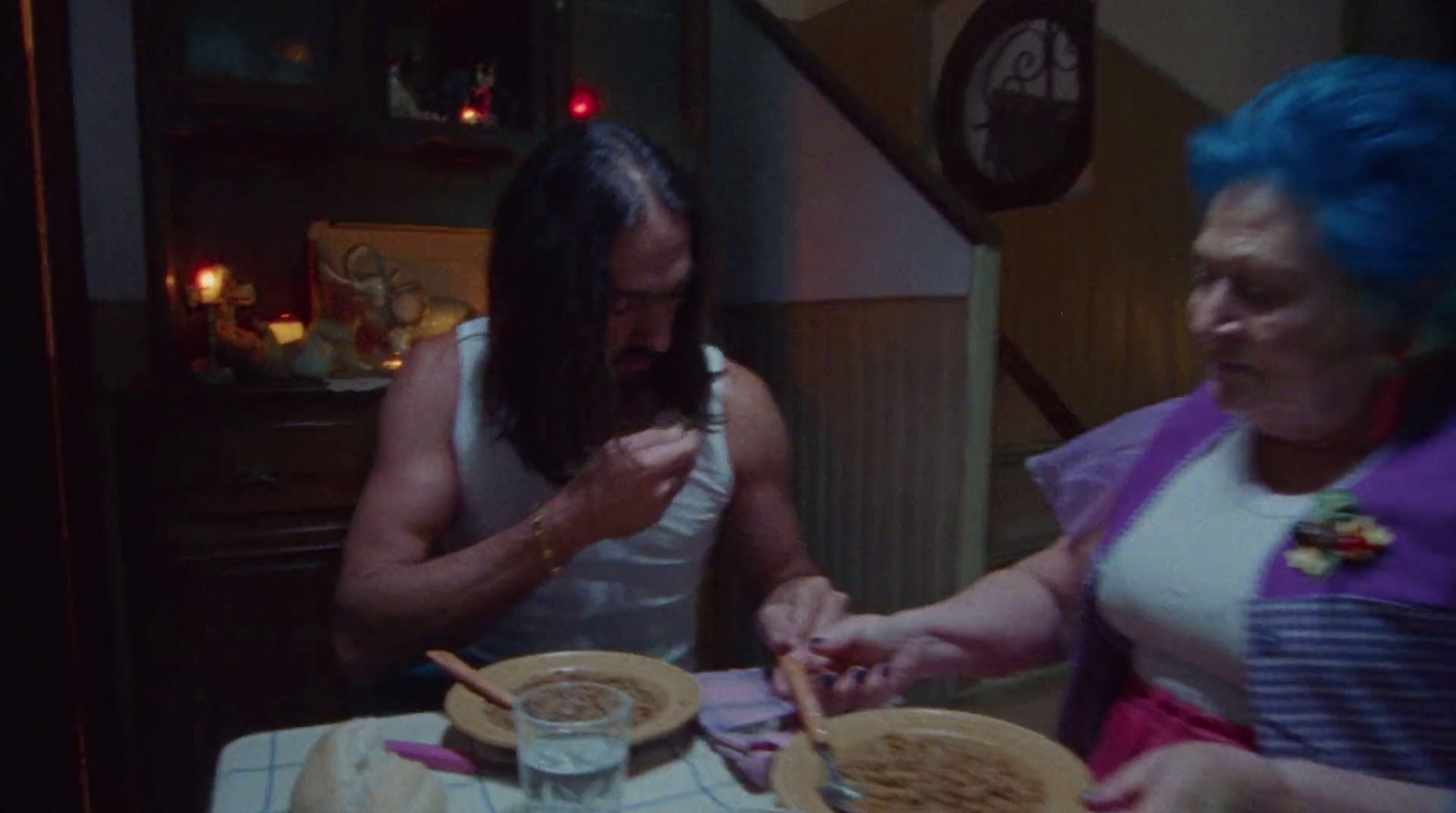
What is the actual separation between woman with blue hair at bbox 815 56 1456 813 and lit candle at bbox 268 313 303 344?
1797 mm

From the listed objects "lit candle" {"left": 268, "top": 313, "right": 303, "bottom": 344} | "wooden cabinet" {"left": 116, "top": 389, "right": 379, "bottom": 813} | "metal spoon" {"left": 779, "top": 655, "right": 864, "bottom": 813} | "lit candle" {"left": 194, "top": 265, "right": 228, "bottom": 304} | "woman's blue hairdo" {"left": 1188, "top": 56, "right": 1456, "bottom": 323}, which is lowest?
"wooden cabinet" {"left": 116, "top": 389, "right": 379, "bottom": 813}

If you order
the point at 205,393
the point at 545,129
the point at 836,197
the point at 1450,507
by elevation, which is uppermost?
the point at 545,129

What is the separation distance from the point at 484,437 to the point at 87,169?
1314mm

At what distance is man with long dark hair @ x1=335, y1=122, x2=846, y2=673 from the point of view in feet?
4.17

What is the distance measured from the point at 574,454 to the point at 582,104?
1406 mm

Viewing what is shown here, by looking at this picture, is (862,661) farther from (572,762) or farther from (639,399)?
(639,399)

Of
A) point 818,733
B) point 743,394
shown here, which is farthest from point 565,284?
point 818,733

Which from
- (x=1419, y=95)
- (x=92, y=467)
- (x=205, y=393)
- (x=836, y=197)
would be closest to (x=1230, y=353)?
(x=1419, y=95)

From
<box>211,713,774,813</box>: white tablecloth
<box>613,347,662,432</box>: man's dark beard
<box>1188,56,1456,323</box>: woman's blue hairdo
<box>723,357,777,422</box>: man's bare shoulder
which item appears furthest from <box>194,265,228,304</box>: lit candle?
<box>1188,56,1456,323</box>: woman's blue hairdo

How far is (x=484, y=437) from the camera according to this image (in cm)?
147

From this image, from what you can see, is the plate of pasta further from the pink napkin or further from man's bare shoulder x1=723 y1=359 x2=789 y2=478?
man's bare shoulder x1=723 y1=359 x2=789 y2=478

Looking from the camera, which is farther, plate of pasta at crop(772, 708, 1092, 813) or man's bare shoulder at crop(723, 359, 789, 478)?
man's bare shoulder at crop(723, 359, 789, 478)

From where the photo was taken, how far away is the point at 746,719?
0.90 m

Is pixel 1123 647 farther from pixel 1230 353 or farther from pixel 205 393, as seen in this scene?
pixel 205 393
